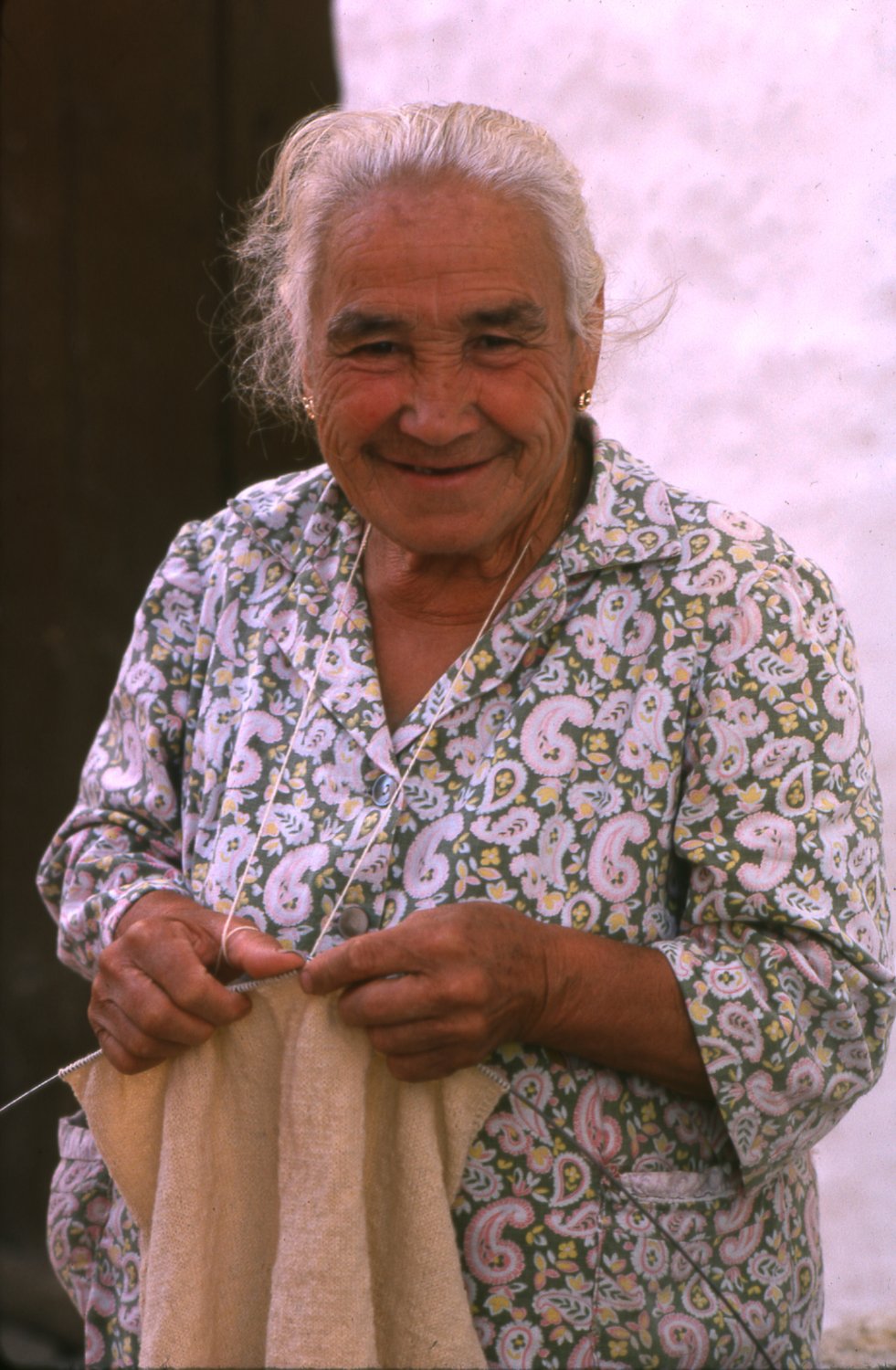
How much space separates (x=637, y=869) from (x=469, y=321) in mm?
578

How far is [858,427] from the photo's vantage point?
7.08ft

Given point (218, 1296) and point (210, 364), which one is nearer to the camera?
point (218, 1296)

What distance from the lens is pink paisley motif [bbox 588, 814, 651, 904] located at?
1549 millimetres

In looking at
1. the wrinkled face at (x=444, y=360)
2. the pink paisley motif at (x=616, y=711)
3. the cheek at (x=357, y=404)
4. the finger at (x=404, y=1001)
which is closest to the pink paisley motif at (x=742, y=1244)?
the finger at (x=404, y=1001)

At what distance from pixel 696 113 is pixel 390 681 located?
1.05 m

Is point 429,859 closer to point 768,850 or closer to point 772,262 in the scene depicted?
point 768,850

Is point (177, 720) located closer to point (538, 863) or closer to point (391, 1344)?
point (538, 863)

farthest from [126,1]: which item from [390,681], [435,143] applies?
[390,681]

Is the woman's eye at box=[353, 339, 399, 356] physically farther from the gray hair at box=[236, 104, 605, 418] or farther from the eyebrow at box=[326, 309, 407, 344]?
the gray hair at box=[236, 104, 605, 418]

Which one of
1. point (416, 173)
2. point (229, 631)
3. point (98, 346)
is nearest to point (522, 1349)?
point (229, 631)

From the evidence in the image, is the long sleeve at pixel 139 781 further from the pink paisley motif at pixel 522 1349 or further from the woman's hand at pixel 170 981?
the pink paisley motif at pixel 522 1349

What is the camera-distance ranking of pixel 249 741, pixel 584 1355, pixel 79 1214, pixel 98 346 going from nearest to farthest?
pixel 584 1355, pixel 249 741, pixel 79 1214, pixel 98 346

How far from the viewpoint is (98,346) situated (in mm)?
3064

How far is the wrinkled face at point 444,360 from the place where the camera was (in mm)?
1565
